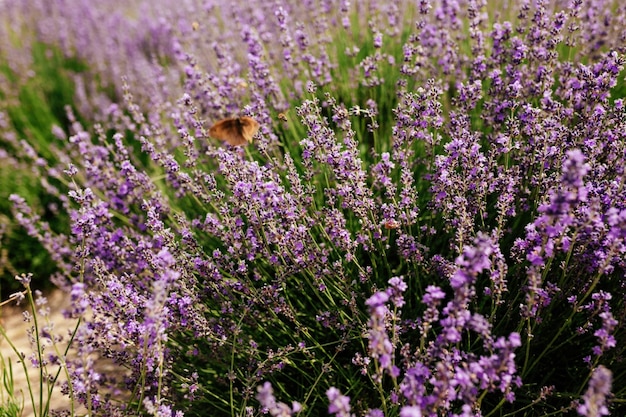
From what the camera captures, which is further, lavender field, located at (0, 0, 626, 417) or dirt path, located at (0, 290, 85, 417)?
dirt path, located at (0, 290, 85, 417)

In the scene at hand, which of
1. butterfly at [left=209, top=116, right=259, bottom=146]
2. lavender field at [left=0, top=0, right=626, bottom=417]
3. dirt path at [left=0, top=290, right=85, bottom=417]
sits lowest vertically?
dirt path at [left=0, top=290, right=85, bottom=417]

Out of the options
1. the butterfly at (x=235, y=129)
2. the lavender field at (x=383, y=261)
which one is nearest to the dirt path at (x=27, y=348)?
the lavender field at (x=383, y=261)

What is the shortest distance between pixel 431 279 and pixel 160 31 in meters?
5.13

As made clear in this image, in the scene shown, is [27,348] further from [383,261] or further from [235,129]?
[383,261]

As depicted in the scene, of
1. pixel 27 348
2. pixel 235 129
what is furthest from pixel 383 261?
pixel 27 348

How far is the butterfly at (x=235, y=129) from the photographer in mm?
2438

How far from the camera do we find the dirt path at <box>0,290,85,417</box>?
9.91ft

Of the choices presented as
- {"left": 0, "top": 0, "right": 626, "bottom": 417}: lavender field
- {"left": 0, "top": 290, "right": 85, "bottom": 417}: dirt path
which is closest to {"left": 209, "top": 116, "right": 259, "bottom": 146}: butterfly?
{"left": 0, "top": 0, "right": 626, "bottom": 417}: lavender field

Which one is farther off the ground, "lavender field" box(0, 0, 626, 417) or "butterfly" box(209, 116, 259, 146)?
"butterfly" box(209, 116, 259, 146)

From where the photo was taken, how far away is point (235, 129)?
248 centimetres

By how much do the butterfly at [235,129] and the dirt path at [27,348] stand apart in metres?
1.46

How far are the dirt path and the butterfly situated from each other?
1456mm

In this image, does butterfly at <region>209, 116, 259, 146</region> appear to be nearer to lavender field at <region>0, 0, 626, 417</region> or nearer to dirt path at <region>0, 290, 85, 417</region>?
lavender field at <region>0, 0, 626, 417</region>

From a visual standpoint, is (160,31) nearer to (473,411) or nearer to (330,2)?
(330,2)
